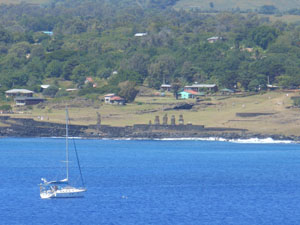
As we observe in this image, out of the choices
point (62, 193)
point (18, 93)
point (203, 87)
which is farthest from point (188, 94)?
point (62, 193)

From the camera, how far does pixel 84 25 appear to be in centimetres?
19088

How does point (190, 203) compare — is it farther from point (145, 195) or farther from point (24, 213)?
point (24, 213)

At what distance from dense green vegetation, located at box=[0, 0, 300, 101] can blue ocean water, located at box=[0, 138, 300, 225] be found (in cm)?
3077

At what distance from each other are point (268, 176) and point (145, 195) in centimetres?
1543

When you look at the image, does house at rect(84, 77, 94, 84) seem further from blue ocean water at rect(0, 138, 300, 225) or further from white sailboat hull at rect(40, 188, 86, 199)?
white sailboat hull at rect(40, 188, 86, 199)

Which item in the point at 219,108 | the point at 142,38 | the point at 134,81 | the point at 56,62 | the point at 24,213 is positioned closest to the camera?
the point at 24,213

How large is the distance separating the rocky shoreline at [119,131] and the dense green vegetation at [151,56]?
47.7 ft

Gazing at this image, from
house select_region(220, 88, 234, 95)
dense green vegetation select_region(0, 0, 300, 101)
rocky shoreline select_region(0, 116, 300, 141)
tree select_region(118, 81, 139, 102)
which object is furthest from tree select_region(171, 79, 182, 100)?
rocky shoreline select_region(0, 116, 300, 141)

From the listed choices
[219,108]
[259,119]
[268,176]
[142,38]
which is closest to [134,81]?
[219,108]

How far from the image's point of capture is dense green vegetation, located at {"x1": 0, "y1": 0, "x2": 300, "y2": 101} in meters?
122

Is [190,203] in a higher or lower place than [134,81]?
lower

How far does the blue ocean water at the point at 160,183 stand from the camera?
146 feet

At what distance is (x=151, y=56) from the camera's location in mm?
146000

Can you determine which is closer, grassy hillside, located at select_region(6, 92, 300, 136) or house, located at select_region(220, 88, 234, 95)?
grassy hillside, located at select_region(6, 92, 300, 136)
